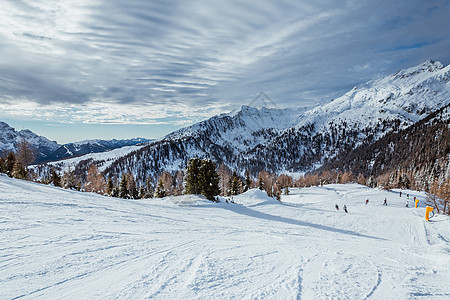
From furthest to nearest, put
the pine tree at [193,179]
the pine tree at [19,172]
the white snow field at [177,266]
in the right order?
the pine tree at [19,172] < the pine tree at [193,179] < the white snow field at [177,266]

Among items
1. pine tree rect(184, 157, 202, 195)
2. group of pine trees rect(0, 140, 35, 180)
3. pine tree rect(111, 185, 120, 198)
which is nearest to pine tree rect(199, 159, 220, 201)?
pine tree rect(184, 157, 202, 195)

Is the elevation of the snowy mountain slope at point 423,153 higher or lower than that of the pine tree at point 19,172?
higher

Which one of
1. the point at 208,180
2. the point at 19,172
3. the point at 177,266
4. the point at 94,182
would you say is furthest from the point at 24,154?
the point at 177,266

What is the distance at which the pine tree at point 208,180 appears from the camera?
1257 inches

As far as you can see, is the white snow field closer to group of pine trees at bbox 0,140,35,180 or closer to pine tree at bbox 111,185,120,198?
group of pine trees at bbox 0,140,35,180

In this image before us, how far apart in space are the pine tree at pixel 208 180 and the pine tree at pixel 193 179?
76 cm

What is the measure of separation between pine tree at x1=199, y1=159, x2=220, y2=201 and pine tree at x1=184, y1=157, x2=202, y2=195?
2.50 ft

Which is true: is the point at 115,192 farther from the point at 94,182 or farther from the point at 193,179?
the point at 193,179

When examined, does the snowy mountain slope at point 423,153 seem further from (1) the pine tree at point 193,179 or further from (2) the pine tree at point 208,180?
(1) the pine tree at point 193,179

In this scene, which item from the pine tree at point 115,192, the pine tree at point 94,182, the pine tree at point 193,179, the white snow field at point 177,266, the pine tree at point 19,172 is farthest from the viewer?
the pine tree at point 94,182

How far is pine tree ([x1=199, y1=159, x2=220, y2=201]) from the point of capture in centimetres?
3192

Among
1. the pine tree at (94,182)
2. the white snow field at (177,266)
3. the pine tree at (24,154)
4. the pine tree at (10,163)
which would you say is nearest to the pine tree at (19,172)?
the pine tree at (24,154)

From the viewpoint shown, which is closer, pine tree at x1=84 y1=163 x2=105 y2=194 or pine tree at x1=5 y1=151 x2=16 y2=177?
pine tree at x1=5 y1=151 x2=16 y2=177

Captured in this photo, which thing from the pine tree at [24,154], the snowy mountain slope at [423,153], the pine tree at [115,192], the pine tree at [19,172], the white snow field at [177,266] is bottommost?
the pine tree at [115,192]
